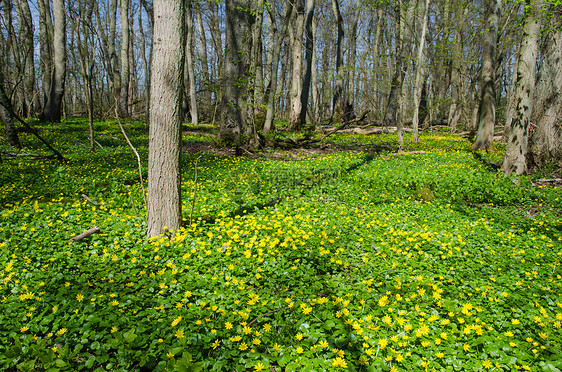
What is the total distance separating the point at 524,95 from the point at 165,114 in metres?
8.53

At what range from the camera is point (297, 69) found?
1642 centimetres

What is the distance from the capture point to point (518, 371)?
2.25 meters

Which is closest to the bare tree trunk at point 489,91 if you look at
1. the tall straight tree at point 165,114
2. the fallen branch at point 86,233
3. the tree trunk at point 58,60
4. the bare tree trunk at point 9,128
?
the tall straight tree at point 165,114

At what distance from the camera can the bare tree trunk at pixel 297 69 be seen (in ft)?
53.3

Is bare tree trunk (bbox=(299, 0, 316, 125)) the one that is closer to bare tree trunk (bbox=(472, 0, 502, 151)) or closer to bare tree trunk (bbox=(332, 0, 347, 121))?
bare tree trunk (bbox=(332, 0, 347, 121))

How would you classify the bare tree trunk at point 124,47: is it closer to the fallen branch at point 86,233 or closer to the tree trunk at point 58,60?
the tree trunk at point 58,60

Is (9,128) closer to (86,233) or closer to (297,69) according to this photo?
(86,233)

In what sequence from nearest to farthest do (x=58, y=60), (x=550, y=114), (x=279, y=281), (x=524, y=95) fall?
(x=279, y=281) < (x=524, y=95) < (x=550, y=114) < (x=58, y=60)

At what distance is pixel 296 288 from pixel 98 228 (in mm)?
3006

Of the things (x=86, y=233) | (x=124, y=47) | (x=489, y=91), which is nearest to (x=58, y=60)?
(x=124, y=47)

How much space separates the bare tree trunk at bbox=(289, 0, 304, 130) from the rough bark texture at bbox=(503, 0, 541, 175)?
32.9 feet

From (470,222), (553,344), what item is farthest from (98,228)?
(470,222)

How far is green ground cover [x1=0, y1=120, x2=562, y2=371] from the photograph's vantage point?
7.63 feet

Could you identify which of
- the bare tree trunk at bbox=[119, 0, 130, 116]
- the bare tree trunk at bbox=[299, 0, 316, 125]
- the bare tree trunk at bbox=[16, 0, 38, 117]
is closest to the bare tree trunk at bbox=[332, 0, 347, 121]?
the bare tree trunk at bbox=[299, 0, 316, 125]
